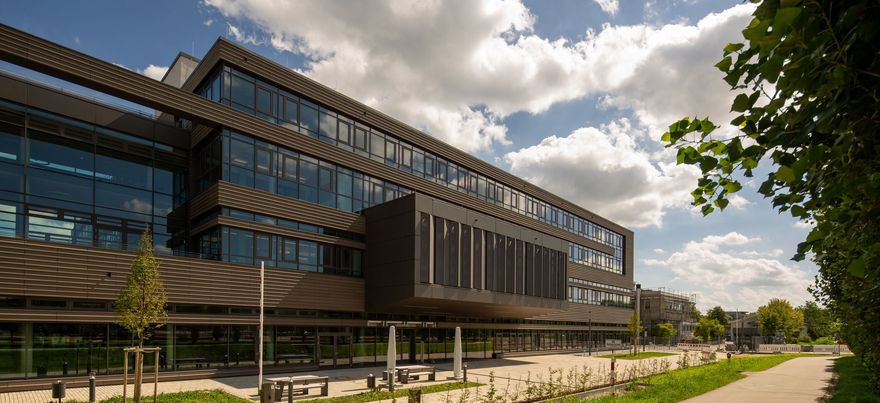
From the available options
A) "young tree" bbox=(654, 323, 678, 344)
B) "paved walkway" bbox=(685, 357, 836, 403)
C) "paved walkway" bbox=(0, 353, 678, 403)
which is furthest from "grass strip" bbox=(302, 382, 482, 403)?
"young tree" bbox=(654, 323, 678, 344)

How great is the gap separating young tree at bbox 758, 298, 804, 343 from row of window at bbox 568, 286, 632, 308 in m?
33.4

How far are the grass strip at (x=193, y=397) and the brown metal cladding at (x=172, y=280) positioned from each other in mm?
5826

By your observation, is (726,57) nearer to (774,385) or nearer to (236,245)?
(236,245)

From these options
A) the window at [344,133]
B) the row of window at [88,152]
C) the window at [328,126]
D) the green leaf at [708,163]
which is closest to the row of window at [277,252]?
the row of window at [88,152]

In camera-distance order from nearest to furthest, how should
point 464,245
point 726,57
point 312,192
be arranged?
point 726,57 < point 312,192 < point 464,245

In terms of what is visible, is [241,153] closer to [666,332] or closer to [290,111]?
[290,111]

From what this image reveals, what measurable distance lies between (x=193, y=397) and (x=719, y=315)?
140755 millimetres

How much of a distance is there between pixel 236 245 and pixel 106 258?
6.14 meters

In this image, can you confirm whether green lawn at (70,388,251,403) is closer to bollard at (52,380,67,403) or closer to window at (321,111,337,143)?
bollard at (52,380,67,403)

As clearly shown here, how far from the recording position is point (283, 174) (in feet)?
104

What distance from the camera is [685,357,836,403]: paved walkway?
912 inches

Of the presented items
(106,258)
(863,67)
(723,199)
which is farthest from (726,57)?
(106,258)

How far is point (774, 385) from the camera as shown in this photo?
2894cm

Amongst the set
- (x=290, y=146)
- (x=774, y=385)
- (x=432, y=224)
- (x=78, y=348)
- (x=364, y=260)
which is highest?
(x=290, y=146)
